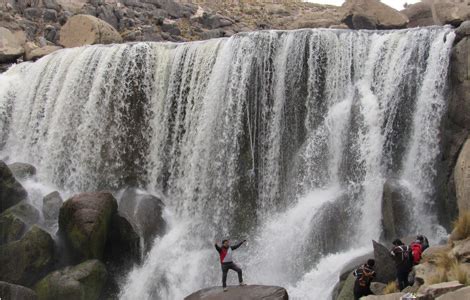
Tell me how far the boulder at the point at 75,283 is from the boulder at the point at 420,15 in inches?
930

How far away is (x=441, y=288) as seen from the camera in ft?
33.0

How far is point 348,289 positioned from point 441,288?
3.94 meters

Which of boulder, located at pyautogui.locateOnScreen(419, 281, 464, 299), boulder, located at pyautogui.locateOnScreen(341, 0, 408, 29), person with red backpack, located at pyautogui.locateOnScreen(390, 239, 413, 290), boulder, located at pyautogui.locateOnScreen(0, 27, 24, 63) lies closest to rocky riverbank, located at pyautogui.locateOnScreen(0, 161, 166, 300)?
person with red backpack, located at pyautogui.locateOnScreen(390, 239, 413, 290)

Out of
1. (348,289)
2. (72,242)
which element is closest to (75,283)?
(72,242)

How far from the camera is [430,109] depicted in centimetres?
1819

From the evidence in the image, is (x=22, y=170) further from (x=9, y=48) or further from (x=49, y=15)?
(x=49, y=15)

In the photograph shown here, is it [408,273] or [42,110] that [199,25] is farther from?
[408,273]

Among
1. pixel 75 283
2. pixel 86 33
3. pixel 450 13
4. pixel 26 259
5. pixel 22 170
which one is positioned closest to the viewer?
pixel 75 283

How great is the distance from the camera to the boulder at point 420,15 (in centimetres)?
3348

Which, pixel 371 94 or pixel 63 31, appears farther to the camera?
pixel 63 31

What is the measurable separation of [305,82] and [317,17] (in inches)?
698

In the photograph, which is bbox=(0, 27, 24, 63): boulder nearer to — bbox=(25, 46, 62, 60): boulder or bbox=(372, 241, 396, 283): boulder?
bbox=(25, 46, 62, 60): boulder

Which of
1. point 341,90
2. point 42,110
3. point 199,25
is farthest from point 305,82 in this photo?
point 199,25

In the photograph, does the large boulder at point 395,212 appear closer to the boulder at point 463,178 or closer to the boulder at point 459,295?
the boulder at point 463,178
